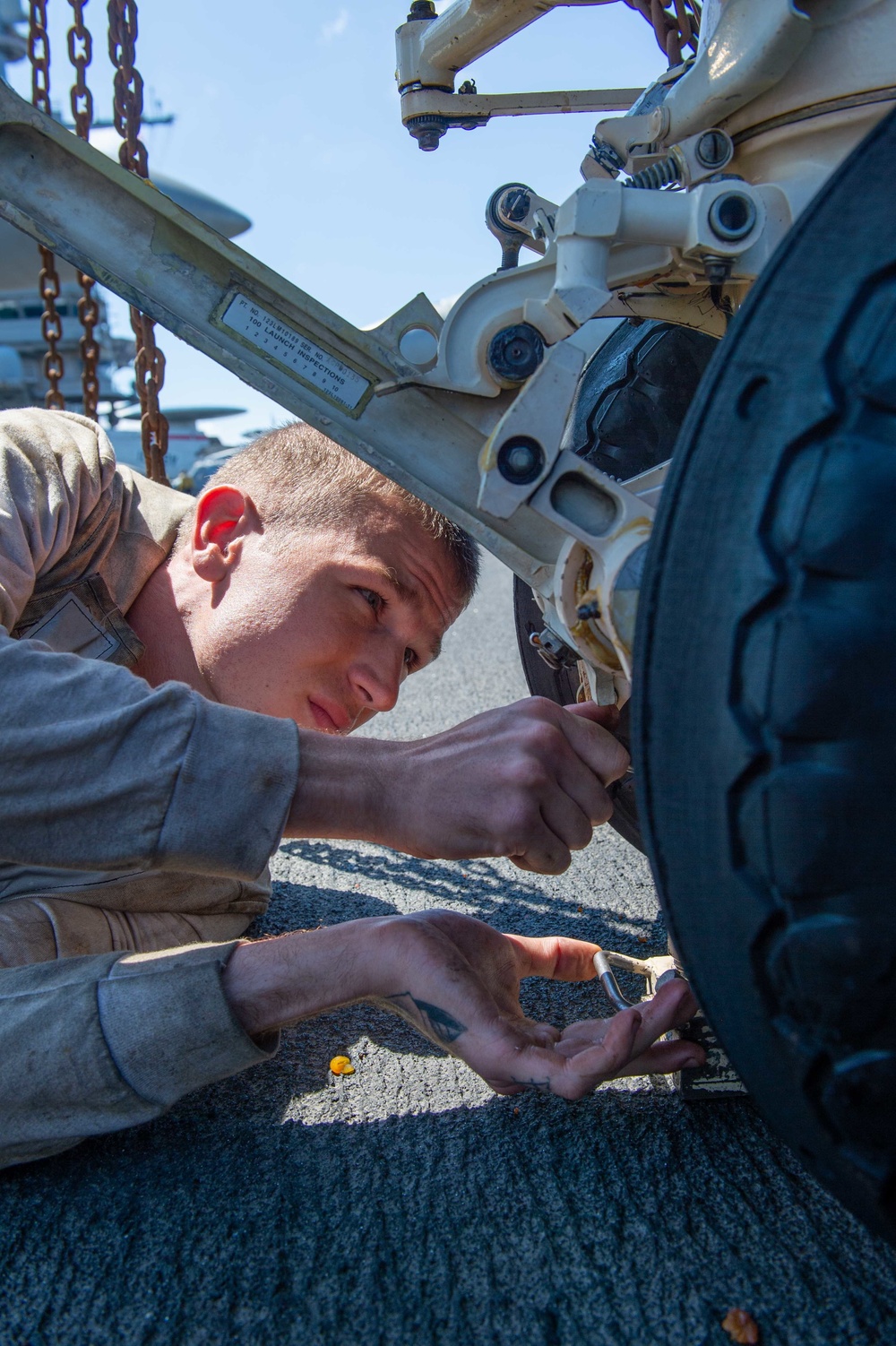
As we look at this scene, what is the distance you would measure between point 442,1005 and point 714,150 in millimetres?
771

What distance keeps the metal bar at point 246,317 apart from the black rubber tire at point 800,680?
0.81ft

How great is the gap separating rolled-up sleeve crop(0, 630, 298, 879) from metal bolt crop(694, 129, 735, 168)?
61cm

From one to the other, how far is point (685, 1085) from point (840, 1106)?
40cm

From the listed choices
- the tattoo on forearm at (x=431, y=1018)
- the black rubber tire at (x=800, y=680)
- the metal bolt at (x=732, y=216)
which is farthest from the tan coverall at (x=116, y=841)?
the metal bolt at (x=732, y=216)

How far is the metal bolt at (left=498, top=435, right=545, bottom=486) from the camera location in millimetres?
733

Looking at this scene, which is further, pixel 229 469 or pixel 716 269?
pixel 229 469

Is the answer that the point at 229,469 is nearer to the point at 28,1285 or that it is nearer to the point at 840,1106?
the point at 28,1285

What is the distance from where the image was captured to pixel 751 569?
1.78 feet

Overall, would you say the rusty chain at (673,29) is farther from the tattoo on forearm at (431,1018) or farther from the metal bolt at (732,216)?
the tattoo on forearm at (431,1018)

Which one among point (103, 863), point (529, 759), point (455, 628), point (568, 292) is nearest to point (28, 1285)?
point (103, 863)

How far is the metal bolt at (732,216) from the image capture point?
0.72 m

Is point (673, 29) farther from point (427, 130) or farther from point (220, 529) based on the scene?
point (220, 529)

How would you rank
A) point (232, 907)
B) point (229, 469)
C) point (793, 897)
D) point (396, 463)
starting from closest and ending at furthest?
point (793, 897)
point (396, 463)
point (232, 907)
point (229, 469)

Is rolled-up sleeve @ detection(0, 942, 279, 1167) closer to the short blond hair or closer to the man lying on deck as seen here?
the man lying on deck
